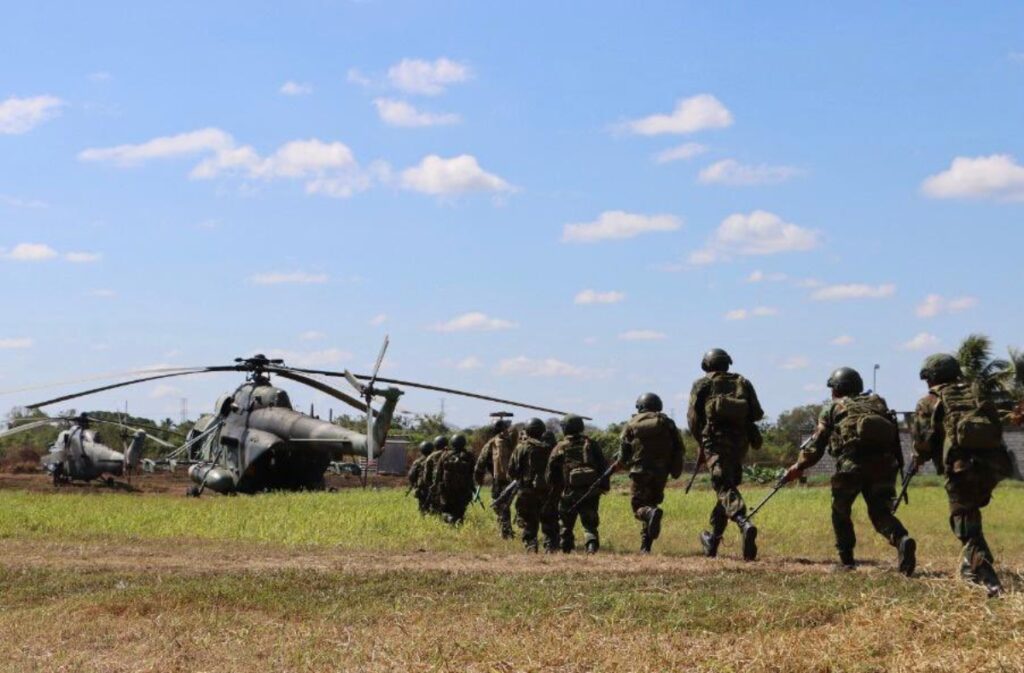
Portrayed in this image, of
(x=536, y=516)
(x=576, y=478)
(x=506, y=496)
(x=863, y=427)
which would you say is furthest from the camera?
(x=506, y=496)

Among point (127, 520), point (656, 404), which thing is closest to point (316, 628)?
point (656, 404)

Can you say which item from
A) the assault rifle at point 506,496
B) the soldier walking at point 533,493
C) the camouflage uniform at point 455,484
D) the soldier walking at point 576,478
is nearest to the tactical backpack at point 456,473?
the camouflage uniform at point 455,484

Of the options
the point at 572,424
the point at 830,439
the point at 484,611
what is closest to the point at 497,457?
the point at 572,424

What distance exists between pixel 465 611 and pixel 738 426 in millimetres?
4615

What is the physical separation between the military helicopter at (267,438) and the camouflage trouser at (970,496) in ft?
63.2

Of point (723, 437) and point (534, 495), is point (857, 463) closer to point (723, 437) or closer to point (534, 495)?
point (723, 437)

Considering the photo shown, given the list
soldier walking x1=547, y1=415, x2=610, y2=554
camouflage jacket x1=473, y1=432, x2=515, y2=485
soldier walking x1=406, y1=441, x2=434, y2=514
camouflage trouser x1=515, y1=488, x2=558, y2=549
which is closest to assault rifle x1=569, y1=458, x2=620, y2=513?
soldier walking x1=547, y1=415, x2=610, y2=554

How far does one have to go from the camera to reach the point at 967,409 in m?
9.49

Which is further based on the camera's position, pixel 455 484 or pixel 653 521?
pixel 455 484

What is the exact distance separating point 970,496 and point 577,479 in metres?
5.60

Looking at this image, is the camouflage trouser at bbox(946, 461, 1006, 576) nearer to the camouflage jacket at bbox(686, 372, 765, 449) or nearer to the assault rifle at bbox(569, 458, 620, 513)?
the camouflage jacket at bbox(686, 372, 765, 449)

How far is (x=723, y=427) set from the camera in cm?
1273

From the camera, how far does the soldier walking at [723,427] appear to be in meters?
12.6

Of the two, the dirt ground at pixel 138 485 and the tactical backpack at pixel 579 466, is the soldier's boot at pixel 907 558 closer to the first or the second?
the tactical backpack at pixel 579 466
